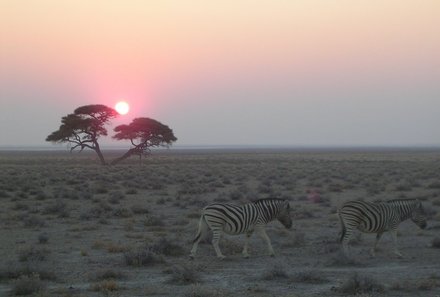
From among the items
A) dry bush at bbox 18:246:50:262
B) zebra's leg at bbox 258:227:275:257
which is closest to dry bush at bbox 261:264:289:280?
zebra's leg at bbox 258:227:275:257

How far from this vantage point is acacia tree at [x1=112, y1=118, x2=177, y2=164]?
67.6m

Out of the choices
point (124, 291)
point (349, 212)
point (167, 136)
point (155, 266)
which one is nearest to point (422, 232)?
point (349, 212)

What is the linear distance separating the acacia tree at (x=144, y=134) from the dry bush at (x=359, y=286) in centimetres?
5914

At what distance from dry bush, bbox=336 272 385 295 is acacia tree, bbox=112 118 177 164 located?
5914cm

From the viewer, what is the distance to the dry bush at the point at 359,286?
370 inches

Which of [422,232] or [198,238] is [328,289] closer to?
[198,238]

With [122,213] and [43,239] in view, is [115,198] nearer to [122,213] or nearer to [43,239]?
[122,213]

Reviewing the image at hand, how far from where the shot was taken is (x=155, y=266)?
39.9 ft

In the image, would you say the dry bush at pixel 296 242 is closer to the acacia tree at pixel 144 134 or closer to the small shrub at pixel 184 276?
the small shrub at pixel 184 276

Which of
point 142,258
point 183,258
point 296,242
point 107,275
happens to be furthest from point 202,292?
point 296,242

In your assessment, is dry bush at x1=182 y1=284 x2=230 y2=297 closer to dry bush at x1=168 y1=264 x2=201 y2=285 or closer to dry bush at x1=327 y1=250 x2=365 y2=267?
dry bush at x1=168 y1=264 x2=201 y2=285

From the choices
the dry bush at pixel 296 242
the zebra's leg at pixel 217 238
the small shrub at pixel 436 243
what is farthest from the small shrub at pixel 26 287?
the small shrub at pixel 436 243

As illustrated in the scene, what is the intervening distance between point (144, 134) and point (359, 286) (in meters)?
59.6

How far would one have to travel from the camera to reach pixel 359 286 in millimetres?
9461
